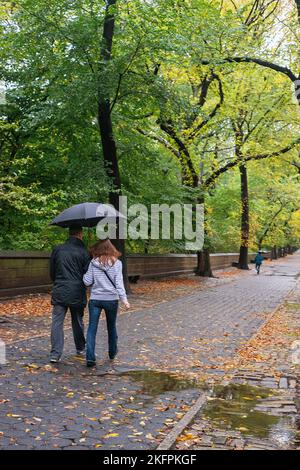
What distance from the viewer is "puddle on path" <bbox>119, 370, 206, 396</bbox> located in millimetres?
6590

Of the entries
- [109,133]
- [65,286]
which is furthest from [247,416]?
[109,133]

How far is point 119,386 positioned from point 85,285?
5.75 feet

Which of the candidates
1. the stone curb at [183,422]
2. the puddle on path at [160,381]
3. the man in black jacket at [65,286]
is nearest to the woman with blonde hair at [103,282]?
the man in black jacket at [65,286]

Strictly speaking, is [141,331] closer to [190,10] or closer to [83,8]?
[83,8]

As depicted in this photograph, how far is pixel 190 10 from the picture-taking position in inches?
668

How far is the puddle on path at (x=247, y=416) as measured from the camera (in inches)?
201

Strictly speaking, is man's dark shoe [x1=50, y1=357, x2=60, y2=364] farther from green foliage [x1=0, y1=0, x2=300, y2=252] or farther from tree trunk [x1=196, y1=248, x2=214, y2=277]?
tree trunk [x1=196, y1=248, x2=214, y2=277]

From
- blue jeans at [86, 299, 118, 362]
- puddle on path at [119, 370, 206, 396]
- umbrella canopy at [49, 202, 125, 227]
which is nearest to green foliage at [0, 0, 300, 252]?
umbrella canopy at [49, 202, 125, 227]

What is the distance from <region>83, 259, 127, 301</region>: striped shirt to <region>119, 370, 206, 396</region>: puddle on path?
1.12 m

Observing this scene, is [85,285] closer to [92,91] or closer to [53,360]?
[53,360]

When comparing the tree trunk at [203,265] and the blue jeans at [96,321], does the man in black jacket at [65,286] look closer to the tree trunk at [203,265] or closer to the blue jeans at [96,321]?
the blue jeans at [96,321]

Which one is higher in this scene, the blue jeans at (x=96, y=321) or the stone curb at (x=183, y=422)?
the blue jeans at (x=96, y=321)
